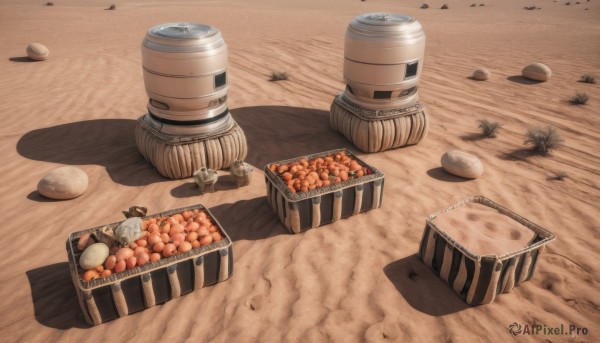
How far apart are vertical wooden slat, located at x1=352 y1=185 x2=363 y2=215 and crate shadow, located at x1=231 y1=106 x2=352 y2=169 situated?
187cm

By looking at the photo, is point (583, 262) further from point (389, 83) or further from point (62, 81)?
point (62, 81)

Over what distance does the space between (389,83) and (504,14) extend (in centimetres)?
1976

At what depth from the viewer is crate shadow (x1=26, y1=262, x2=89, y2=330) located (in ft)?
12.1

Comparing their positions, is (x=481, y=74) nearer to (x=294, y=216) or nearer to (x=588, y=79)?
(x=588, y=79)

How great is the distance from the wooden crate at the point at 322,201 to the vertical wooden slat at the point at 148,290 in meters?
1.68

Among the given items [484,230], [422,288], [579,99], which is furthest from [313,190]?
[579,99]

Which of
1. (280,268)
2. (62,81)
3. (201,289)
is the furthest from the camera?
(62,81)

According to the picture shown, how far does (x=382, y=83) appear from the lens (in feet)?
20.5

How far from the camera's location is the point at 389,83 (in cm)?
623

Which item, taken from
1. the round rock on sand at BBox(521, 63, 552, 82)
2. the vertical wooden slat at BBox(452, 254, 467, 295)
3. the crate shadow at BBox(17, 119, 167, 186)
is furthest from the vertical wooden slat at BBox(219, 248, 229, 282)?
the round rock on sand at BBox(521, 63, 552, 82)

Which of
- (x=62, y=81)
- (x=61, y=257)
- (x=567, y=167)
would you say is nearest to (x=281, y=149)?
(x=61, y=257)

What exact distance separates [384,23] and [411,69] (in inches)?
31.8

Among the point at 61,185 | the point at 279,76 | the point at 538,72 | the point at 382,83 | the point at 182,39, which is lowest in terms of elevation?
the point at 61,185

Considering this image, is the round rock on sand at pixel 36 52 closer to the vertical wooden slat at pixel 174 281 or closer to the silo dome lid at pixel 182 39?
the silo dome lid at pixel 182 39
